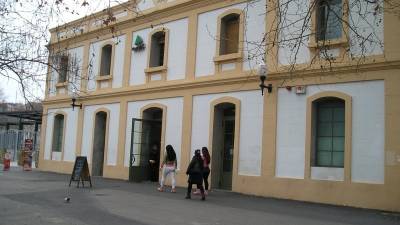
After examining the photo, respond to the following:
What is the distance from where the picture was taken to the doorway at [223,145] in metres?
19.0

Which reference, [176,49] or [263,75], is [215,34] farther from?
[263,75]

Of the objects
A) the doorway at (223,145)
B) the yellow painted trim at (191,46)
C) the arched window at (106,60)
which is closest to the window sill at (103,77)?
the arched window at (106,60)

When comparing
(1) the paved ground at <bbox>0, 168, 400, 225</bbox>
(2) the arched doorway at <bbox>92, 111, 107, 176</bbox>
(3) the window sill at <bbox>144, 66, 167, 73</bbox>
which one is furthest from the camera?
(2) the arched doorway at <bbox>92, 111, 107, 176</bbox>

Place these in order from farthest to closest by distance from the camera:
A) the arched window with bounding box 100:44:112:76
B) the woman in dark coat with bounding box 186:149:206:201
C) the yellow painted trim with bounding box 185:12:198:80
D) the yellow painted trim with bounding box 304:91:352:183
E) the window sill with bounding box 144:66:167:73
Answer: the arched window with bounding box 100:44:112:76
the window sill with bounding box 144:66:167:73
the yellow painted trim with bounding box 185:12:198:80
the woman in dark coat with bounding box 186:149:206:201
the yellow painted trim with bounding box 304:91:352:183

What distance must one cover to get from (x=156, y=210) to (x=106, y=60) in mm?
13872

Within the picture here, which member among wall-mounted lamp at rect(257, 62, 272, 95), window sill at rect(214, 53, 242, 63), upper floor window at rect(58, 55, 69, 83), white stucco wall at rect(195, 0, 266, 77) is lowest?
upper floor window at rect(58, 55, 69, 83)

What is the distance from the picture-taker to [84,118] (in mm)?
25859

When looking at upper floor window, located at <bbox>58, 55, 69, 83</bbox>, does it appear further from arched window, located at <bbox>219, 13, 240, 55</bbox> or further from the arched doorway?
the arched doorway

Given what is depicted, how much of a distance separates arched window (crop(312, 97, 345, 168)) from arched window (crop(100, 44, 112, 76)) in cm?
1206

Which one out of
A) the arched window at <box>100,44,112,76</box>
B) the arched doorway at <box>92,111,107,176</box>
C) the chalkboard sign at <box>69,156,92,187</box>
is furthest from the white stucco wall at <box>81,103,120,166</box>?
the chalkboard sign at <box>69,156,92,187</box>

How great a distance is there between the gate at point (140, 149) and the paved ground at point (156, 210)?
3740 millimetres

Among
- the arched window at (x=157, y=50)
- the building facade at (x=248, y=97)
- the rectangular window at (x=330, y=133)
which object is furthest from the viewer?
the arched window at (x=157, y=50)

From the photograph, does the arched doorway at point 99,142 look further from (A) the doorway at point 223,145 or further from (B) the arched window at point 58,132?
(A) the doorway at point 223,145

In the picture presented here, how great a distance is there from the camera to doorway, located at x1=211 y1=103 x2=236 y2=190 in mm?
19031
